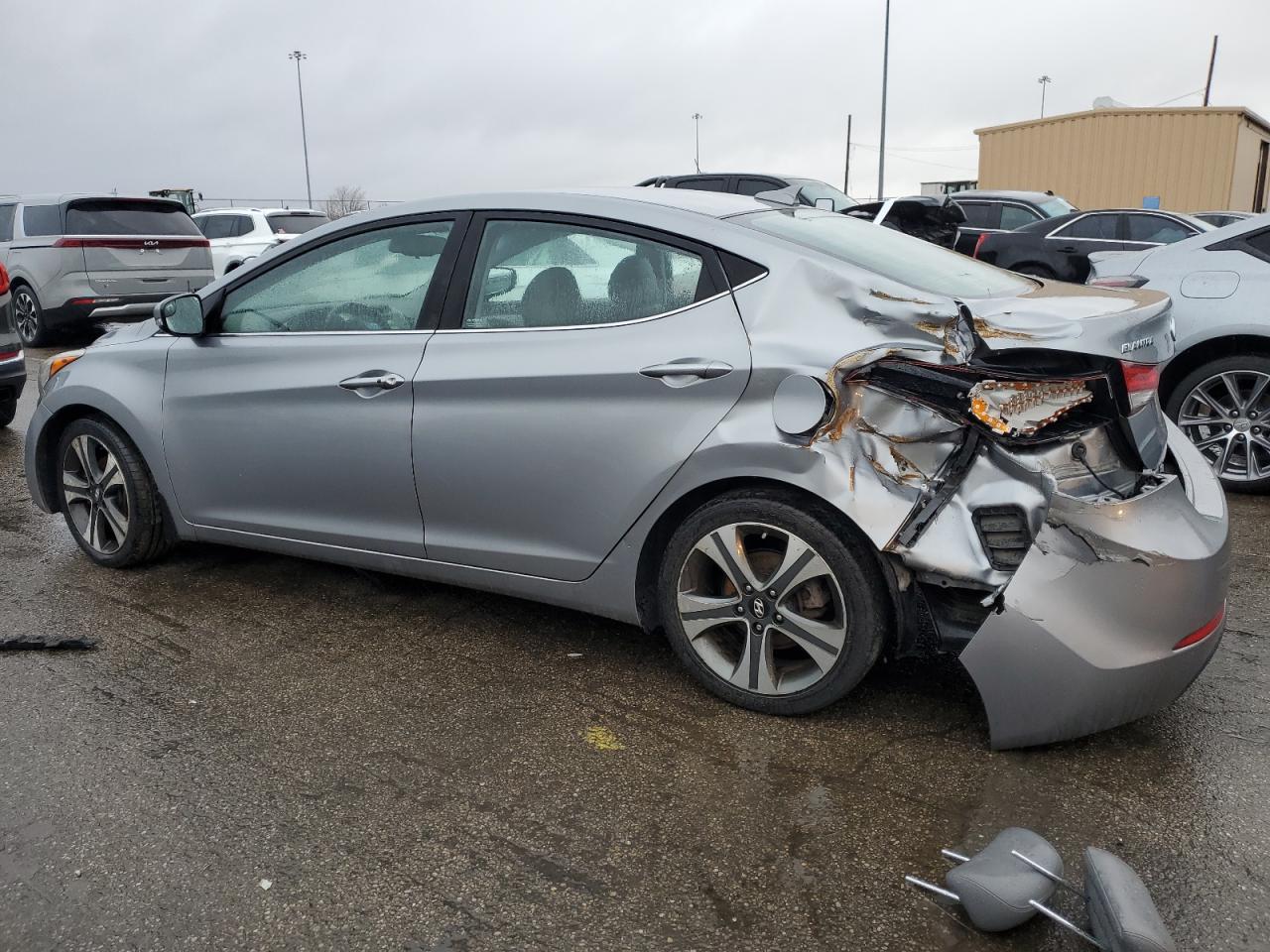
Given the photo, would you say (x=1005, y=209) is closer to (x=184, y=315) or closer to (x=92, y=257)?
(x=92, y=257)

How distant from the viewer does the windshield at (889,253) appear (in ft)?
10.2

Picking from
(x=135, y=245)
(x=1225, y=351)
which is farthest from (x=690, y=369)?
(x=135, y=245)

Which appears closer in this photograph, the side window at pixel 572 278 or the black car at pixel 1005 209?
the side window at pixel 572 278

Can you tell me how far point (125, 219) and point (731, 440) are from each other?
11.1 metres

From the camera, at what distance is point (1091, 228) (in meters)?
12.6

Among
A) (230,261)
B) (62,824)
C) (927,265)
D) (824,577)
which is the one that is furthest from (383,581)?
(230,261)

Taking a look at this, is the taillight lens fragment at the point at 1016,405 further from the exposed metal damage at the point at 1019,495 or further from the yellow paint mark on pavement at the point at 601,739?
the yellow paint mark on pavement at the point at 601,739

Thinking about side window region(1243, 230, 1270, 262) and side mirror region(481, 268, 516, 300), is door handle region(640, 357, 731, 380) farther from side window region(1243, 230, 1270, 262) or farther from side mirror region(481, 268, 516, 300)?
side window region(1243, 230, 1270, 262)

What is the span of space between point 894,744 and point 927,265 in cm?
147

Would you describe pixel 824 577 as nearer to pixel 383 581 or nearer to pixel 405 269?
pixel 405 269

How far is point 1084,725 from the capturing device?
273 centimetres

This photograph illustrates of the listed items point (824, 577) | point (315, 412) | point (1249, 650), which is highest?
point (315, 412)

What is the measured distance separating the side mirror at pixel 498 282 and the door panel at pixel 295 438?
0.27 m

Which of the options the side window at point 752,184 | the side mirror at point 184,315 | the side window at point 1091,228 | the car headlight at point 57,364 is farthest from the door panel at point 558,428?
the side window at point 752,184
